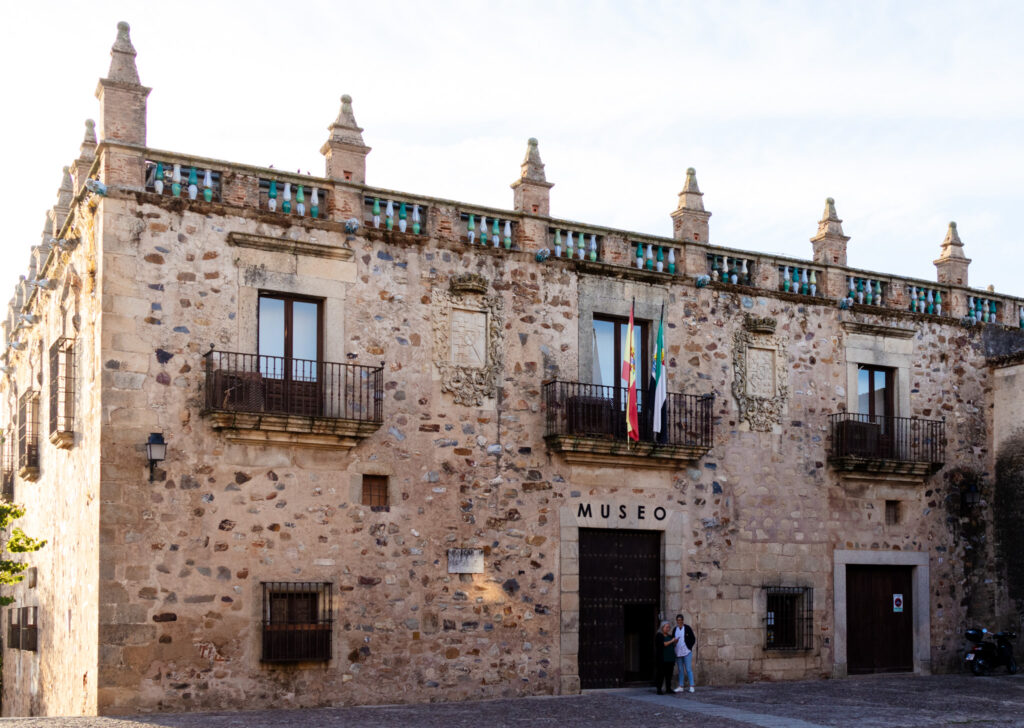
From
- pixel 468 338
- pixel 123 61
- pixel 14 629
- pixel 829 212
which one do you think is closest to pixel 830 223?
pixel 829 212

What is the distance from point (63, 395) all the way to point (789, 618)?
39.3 ft

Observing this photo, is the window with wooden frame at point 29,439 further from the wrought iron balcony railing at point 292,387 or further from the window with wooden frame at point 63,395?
the wrought iron balcony railing at point 292,387

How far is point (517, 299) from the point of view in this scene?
18281 mm

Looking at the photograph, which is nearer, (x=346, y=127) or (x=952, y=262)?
(x=346, y=127)

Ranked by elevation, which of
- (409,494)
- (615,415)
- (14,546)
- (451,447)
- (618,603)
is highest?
(615,415)

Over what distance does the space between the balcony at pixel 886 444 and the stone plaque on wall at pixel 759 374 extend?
1202 mm

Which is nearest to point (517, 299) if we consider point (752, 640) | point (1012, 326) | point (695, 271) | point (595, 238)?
point (595, 238)

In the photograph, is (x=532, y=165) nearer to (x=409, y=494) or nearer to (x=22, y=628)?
(x=409, y=494)

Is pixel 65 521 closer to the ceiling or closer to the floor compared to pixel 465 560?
closer to the ceiling

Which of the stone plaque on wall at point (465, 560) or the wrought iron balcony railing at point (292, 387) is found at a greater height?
the wrought iron balcony railing at point (292, 387)

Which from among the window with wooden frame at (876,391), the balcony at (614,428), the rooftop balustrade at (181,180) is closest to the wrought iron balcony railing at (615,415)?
the balcony at (614,428)

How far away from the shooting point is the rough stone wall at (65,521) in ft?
50.9

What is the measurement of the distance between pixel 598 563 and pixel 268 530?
5318mm

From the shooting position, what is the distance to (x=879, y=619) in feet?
68.7
